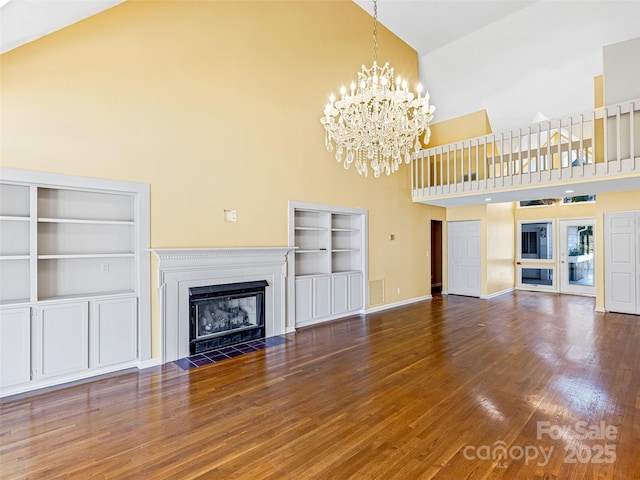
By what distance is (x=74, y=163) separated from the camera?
335cm

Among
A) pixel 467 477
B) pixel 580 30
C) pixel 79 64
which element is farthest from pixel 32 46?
pixel 580 30

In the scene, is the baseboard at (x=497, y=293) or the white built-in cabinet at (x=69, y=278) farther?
the baseboard at (x=497, y=293)

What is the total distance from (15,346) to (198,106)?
328cm

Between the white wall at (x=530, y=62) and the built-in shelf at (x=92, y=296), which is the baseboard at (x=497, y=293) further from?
the built-in shelf at (x=92, y=296)

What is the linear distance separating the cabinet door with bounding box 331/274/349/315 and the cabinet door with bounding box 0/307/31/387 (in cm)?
422

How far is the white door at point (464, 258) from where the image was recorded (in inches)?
329

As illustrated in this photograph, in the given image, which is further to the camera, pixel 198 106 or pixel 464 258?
pixel 464 258

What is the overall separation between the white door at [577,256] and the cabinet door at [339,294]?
656 cm

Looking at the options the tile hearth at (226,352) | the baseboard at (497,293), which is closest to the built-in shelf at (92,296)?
the tile hearth at (226,352)

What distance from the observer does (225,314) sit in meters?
4.59

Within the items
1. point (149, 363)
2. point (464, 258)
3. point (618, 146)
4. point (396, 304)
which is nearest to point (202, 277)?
point (149, 363)

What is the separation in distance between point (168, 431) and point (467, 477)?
7.06 ft

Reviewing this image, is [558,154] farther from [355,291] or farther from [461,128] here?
[355,291]

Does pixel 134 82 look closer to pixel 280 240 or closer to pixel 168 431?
pixel 280 240
